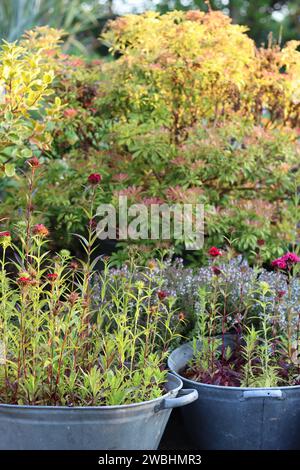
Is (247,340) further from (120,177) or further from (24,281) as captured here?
(120,177)

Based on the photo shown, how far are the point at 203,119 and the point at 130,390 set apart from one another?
2459mm

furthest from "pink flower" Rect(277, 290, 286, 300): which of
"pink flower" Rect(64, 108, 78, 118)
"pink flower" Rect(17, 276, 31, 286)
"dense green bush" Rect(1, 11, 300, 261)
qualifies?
"pink flower" Rect(64, 108, 78, 118)

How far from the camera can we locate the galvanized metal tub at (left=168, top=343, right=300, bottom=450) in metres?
2.40

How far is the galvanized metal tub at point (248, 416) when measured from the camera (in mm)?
2404

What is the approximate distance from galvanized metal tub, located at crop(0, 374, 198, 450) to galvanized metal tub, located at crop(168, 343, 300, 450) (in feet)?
1.31

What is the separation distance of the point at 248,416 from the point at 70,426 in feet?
2.37

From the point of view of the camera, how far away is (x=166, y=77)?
388 centimetres

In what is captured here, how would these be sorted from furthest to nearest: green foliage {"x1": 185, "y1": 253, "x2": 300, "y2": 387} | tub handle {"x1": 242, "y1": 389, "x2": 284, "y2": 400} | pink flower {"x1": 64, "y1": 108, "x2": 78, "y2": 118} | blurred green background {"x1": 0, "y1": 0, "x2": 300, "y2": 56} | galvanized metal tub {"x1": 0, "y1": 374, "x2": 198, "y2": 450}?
blurred green background {"x1": 0, "y1": 0, "x2": 300, "y2": 56} → pink flower {"x1": 64, "y1": 108, "x2": 78, "y2": 118} → green foliage {"x1": 185, "y1": 253, "x2": 300, "y2": 387} → tub handle {"x1": 242, "y1": 389, "x2": 284, "y2": 400} → galvanized metal tub {"x1": 0, "y1": 374, "x2": 198, "y2": 450}

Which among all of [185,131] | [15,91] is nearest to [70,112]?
[185,131]

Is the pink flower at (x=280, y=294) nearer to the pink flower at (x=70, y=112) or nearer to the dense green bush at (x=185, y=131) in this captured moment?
the dense green bush at (x=185, y=131)

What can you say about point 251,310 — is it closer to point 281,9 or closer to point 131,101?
point 131,101

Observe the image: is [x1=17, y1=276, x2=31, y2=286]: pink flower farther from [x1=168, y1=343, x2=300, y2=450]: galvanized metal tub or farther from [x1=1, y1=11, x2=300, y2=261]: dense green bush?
[x1=1, y1=11, x2=300, y2=261]: dense green bush
